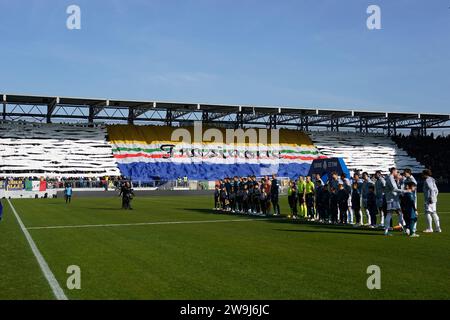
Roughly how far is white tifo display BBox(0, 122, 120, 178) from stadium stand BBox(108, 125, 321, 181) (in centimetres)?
195

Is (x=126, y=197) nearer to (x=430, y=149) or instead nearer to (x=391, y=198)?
(x=391, y=198)

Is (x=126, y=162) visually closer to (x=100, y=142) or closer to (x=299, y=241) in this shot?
(x=100, y=142)

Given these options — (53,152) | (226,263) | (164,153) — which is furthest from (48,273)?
(164,153)

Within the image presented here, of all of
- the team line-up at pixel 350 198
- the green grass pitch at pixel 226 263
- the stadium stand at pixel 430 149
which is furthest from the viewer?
the stadium stand at pixel 430 149

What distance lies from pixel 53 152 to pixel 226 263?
53.5 meters

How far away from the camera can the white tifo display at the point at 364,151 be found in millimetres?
67500

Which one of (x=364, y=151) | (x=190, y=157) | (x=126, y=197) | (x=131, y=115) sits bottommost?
(x=126, y=197)

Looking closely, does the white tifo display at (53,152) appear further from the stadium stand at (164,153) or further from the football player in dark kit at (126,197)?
the football player in dark kit at (126,197)

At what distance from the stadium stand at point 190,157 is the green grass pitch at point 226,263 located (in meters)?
44.3

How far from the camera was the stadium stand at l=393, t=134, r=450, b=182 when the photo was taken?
6500cm

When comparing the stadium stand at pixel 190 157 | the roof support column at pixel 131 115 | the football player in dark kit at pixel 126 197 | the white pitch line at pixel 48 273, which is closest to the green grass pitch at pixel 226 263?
the white pitch line at pixel 48 273

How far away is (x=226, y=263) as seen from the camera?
9.48 metres

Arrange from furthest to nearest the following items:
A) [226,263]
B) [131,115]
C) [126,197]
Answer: [131,115], [126,197], [226,263]
